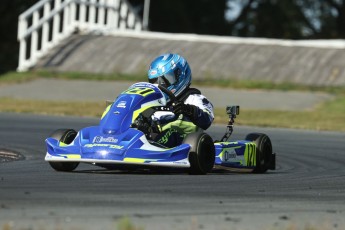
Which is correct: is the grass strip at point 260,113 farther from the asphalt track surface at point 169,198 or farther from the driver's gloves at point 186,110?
the driver's gloves at point 186,110

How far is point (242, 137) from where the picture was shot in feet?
57.5

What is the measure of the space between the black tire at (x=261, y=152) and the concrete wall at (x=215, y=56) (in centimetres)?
1539

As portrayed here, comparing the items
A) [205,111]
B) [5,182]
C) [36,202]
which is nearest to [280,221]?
[36,202]

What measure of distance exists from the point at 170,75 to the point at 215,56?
61.0 ft

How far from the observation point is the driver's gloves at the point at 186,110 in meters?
10.9

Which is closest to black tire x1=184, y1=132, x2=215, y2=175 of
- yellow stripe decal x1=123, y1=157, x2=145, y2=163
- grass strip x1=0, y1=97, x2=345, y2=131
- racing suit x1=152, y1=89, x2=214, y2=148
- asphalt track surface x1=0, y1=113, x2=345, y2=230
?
asphalt track surface x1=0, y1=113, x2=345, y2=230

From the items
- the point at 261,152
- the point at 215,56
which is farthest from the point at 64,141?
the point at 215,56

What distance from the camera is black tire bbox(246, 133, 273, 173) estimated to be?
38.5ft

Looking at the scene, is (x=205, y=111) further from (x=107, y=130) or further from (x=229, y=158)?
(x=107, y=130)

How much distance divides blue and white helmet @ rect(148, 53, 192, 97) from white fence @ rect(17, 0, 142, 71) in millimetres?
18955

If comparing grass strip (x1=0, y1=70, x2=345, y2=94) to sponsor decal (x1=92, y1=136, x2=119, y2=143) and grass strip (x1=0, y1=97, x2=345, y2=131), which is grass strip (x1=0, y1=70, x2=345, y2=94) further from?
sponsor decal (x1=92, y1=136, x2=119, y2=143)

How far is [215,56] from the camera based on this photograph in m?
29.9

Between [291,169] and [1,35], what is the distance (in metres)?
32.1

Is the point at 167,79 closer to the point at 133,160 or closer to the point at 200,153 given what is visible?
the point at 200,153
